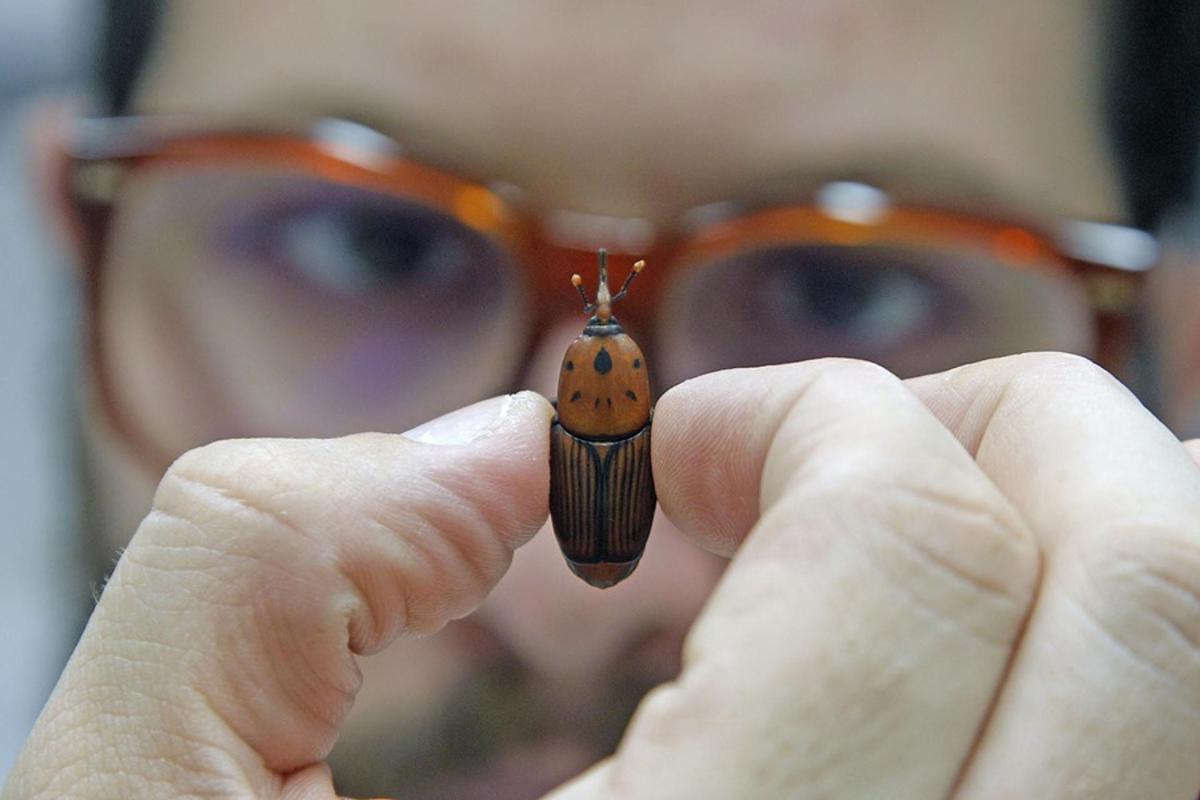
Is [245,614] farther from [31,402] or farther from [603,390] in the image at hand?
[31,402]

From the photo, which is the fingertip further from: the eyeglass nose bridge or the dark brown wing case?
the eyeglass nose bridge

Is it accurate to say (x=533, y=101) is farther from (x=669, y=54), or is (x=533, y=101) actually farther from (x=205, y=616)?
(x=205, y=616)

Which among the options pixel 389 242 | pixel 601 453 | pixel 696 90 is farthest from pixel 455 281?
pixel 601 453

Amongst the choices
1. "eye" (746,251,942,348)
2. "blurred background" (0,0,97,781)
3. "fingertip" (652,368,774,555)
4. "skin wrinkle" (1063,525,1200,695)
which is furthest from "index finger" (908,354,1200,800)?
"blurred background" (0,0,97,781)

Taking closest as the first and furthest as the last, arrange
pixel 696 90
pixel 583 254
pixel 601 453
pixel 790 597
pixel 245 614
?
1. pixel 790 597
2. pixel 245 614
3. pixel 601 453
4. pixel 696 90
5. pixel 583 254

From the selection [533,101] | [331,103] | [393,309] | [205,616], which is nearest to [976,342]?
[533,101]

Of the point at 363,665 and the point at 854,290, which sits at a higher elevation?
the point at 854,290
